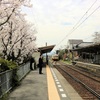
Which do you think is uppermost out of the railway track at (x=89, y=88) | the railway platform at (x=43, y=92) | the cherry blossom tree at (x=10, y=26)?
the cherry blossom tree at (x=10, y=26)

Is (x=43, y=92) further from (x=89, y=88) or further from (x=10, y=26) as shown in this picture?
(x=10, y=26)

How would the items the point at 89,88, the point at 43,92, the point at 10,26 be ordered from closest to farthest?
1. the point at 43,92
2. the point at 89,88
3. the point at 10,26

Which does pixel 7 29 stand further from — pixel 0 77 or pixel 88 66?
pixel 88 66

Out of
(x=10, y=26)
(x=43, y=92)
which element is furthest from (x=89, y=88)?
(x=10, y=26)

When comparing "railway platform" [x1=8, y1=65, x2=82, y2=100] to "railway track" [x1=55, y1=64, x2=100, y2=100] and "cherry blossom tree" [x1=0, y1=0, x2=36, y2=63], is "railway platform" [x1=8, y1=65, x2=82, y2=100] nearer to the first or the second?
"railway track" [x1=55, y1=64, x2=100, y2=100]

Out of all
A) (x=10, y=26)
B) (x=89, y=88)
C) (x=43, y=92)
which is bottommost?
(x=89, y=88)

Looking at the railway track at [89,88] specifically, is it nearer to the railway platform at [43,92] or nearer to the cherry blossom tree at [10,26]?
the railway platform at [43,92]

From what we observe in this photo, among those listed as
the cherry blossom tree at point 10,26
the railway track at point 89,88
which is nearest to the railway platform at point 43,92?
the railway track at point 89,88

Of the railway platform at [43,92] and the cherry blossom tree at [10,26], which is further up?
the cherry blossom tree at [10,26]

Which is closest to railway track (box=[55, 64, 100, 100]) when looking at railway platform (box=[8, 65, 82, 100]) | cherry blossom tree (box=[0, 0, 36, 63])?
railway platform (box=[8, 65, 82, 100])

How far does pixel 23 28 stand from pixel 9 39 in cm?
495

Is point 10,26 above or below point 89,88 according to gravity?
above

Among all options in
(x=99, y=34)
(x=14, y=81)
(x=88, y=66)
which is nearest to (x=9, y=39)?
(x=14, y=81)

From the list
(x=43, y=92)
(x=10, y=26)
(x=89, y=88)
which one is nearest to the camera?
(x=43, y=92)
